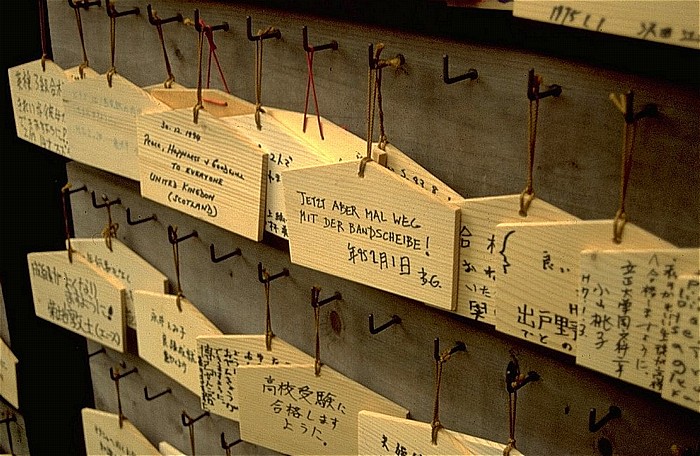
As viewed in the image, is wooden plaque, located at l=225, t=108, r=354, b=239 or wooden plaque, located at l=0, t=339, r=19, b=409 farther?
wooden plaque, located at l=0, t=339, r=19, b=409

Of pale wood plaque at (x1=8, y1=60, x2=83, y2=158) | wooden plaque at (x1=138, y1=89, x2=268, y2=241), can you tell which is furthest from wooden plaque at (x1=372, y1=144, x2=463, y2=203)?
pale wood plaque at (x1=8, y1=60, x2=83, y2=158)

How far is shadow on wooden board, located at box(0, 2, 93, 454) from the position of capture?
1.28 m

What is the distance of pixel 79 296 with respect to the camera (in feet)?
4.30

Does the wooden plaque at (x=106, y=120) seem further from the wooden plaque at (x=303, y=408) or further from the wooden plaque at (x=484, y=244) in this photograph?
the wooden plaque at (x=484, y=244)

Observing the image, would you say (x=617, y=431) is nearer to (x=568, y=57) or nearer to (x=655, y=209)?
(x=655, y=209)

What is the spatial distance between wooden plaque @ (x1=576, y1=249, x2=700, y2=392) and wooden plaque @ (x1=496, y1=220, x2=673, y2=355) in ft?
0.04

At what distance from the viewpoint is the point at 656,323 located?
2.34 feet

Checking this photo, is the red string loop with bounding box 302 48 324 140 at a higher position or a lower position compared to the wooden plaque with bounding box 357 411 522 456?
higher

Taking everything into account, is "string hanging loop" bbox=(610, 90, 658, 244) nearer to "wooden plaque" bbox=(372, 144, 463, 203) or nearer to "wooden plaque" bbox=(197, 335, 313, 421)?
"wooden plaque" bbox=(372, 144, 463, 203)

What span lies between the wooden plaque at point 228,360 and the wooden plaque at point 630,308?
0.40 metres

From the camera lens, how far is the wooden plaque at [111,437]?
1335 millimetres

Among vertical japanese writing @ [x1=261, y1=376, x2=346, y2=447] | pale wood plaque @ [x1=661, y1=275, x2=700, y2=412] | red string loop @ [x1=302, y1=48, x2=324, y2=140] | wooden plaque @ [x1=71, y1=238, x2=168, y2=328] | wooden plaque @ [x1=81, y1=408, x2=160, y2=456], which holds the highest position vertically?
red string loop @ [x1=302, y1=48, x2=324, y2=140]

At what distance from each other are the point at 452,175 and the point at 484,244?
8 cm

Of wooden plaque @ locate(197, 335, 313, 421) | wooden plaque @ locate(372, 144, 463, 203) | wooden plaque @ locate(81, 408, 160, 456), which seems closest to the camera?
wooden plaque @ locate(372, 144, 463, 203)
